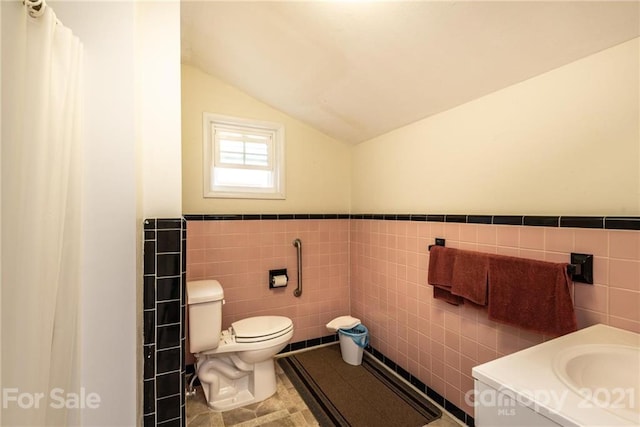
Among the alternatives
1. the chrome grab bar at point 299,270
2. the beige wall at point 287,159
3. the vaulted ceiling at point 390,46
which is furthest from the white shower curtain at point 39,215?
the chrome grab bar at point 299,270

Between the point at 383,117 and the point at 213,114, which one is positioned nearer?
the point at 383,117

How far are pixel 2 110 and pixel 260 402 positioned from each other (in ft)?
6.56

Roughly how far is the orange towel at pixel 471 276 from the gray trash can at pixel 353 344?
988 mm

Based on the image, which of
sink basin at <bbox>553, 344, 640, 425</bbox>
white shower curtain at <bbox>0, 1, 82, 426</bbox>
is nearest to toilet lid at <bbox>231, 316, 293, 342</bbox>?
white shower curtain at <bbox>0, 1, 82, 426</bbox>

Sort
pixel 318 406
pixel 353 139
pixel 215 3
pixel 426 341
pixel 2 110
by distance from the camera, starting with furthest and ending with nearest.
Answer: pixel 353 139 → pixel 426 341 → pixel 318 406 → pixel 215 3 → pixel 2 110

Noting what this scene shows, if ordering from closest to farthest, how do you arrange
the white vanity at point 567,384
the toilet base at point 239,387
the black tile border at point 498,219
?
the white vanity at point 567,384 < the black tile border at point 498,219 < the toilet base at point 239,387

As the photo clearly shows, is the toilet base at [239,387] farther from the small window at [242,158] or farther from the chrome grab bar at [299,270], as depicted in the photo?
the small window at [242,158]

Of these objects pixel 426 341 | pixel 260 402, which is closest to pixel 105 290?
pixel 260 402

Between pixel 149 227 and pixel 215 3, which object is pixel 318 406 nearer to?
pixel 149 227

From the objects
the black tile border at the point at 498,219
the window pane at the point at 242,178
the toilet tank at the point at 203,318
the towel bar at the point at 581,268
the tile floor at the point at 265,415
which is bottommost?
the tile floor at the point at 265,415

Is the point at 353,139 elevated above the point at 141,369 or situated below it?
above

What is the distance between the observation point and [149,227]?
122 centimetres

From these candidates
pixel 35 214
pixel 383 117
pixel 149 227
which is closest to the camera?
pixel 35 214

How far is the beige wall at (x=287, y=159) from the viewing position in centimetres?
222
